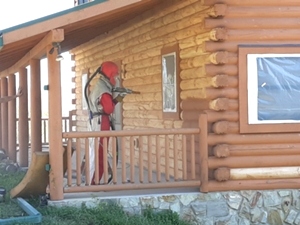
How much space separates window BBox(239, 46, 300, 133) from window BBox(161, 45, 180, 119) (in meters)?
1.50

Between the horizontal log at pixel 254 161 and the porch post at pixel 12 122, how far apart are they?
274 inches

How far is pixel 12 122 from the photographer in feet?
50.7

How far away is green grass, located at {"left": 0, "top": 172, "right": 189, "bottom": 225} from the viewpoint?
8625 mm

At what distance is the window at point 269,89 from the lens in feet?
31.4

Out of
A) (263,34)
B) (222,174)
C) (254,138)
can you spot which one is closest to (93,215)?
(222,174)

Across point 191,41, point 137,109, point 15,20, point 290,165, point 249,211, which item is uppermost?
point 15,20

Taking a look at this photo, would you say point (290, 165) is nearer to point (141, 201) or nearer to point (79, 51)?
point (141, 201)

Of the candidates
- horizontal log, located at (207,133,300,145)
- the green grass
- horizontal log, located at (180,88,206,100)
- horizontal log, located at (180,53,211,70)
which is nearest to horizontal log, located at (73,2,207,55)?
horizontal log, located at (180,53,211,70)

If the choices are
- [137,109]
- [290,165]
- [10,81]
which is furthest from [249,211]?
[10,81]

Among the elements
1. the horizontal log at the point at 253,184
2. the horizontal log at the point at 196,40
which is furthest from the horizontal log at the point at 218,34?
the horizontal log at the point at 253,184

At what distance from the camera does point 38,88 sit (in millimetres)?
12664

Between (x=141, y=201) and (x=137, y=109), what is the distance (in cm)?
417

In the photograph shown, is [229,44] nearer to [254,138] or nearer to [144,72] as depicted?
[254,138]

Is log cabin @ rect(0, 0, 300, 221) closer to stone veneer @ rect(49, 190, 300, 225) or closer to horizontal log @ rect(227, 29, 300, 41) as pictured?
horizontal log @ rect(227, 29, 300, 41)
